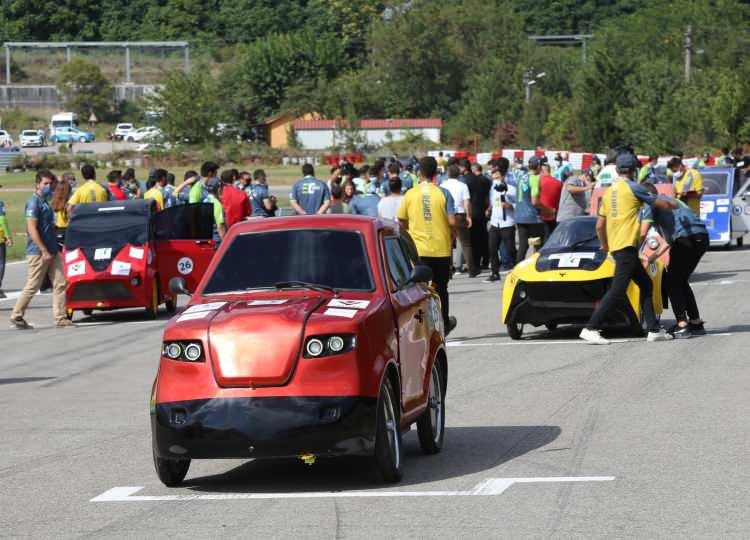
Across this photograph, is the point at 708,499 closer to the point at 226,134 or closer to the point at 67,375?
the point at 67,375

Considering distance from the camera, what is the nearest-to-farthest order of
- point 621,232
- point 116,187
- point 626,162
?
1. point 621,232
2. point 626,162
3. point 116,187

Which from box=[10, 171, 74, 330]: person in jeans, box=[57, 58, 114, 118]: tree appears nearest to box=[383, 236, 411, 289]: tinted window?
box=[10, 171, 74, 330]: person in jeans

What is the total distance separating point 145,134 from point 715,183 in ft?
284

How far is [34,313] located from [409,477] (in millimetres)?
13540

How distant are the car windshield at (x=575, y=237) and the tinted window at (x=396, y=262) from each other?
6652 mm

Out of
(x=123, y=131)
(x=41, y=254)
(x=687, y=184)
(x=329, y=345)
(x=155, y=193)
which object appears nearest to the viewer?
(x=329, y=345)

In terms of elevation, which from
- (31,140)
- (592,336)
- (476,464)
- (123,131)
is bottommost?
(31,140)

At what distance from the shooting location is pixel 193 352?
8258 mm

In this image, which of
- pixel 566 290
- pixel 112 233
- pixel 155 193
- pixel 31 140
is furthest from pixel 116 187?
pixel 31 140

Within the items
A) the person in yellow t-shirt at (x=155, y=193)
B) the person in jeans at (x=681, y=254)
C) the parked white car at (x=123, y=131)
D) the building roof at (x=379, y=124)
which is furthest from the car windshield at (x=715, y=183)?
the parked white car at (x=123, y=131)

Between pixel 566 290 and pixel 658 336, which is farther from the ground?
pixel 566 290

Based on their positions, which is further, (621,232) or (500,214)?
(500,214)

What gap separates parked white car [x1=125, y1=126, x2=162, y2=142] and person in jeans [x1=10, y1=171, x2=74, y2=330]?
268ft

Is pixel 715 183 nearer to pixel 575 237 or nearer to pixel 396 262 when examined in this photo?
pixel 575 237
